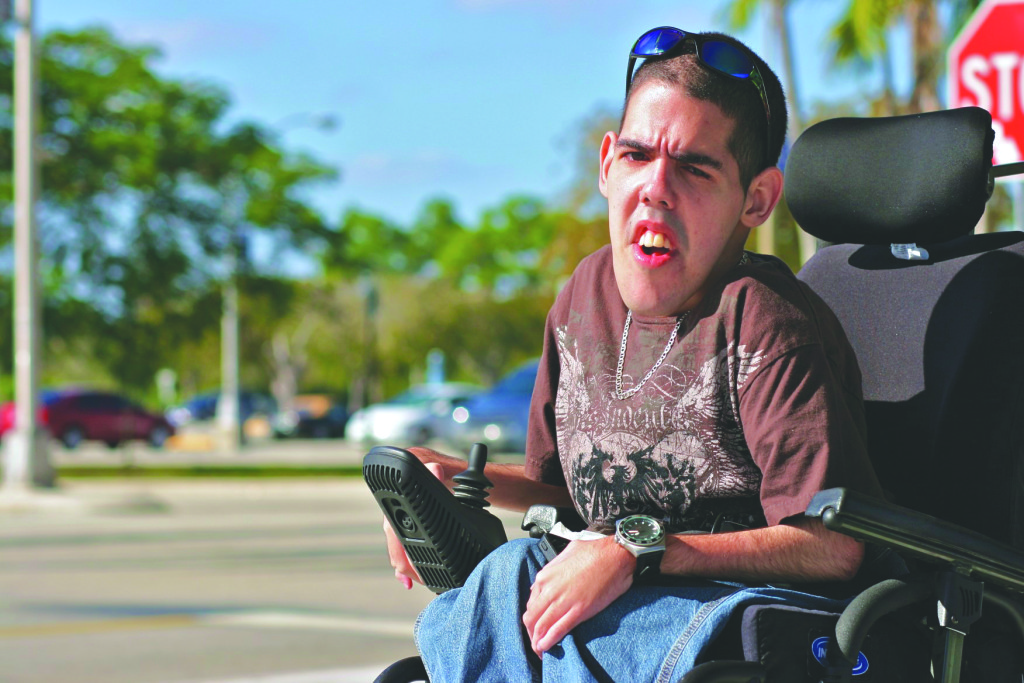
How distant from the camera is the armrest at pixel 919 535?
1771mm

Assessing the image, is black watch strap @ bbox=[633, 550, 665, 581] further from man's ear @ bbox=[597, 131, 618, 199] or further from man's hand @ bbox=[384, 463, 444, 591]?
man's ear @ bbox=[597, 131, 618, 199]

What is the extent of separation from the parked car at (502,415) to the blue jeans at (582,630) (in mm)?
18416

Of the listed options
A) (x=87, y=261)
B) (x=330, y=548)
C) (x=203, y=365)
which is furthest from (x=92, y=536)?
(x=203, y=365)

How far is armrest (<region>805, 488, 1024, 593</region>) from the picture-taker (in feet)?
5.81

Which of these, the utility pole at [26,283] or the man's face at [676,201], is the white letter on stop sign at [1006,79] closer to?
the man's face at [676,201]

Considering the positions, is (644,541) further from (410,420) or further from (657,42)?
(410,420)

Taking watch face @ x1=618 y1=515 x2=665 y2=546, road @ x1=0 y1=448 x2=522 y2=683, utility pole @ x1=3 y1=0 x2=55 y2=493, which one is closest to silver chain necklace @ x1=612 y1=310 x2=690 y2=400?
watch face @ x1=618 y1=515 x2=665 y2=546

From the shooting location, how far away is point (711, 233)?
2.12 meters

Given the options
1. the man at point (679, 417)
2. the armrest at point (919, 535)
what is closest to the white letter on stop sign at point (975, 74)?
the man at point (679, 417)

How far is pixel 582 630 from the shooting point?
6.50 ft

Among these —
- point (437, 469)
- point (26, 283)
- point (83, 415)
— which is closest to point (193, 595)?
point (437, 469)

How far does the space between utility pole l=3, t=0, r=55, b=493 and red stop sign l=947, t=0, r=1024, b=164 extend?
1175cm

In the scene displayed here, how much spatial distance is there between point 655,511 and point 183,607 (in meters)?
6.09

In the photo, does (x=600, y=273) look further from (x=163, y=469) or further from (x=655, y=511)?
(x=163, y=469)
